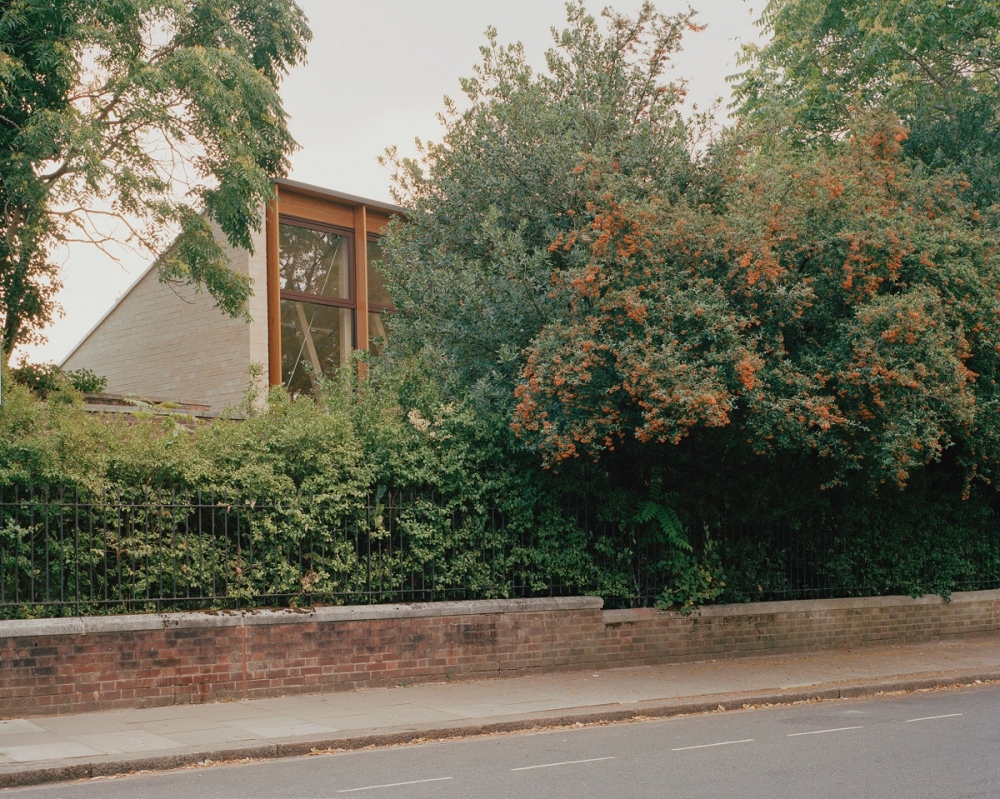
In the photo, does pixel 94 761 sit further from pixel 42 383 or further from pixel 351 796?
pixel 42 383

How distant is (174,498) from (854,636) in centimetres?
1028

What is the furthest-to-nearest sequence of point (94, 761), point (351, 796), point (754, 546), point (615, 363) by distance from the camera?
point (754, 546) → point (615, 363) → point (94, 761) → point (351, 796)

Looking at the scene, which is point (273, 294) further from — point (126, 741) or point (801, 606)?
point (126, 741)

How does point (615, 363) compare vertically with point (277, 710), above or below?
above

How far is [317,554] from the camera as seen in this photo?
1192 centimetres

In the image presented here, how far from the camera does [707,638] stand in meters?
14.3

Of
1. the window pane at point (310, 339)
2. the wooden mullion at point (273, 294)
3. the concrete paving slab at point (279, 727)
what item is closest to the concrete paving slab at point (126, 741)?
the concrete paving slab at point (279, 727)

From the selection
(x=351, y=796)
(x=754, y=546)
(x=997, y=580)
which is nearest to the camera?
(x=351, y=796)

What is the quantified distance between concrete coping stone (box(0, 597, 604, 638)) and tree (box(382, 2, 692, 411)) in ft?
8.46

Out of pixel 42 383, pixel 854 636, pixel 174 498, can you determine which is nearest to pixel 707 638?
pixel 854 636

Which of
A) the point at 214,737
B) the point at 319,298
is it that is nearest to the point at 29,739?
the point at 214,737

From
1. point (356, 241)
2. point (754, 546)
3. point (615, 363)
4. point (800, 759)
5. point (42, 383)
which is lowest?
point (800, 759)

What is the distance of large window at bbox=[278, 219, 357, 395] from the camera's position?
76.5 ft

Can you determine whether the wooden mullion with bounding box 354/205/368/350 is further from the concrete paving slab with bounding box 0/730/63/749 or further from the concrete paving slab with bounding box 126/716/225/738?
the concrete paving slab with bounding box 0/730/63/749
